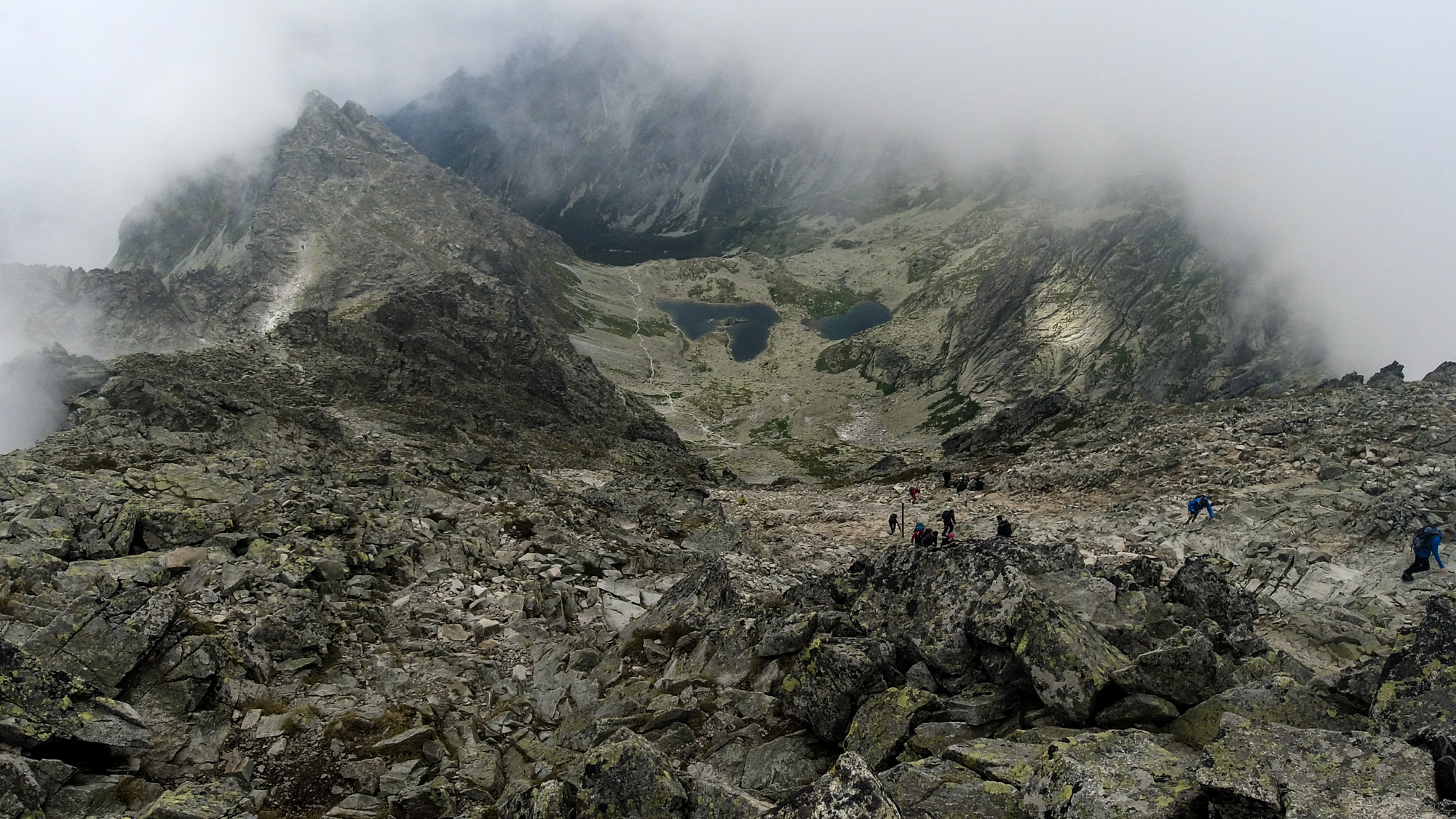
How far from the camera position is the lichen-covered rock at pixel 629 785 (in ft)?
28.8

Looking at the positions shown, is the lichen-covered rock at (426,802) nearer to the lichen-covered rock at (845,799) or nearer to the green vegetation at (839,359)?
the lichen-covered rock at (845,799)

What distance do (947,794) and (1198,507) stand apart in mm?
28343

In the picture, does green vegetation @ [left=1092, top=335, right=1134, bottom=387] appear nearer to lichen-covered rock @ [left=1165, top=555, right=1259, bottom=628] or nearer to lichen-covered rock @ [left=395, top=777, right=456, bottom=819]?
lichen-covered rock @ [left=1165, top=555, right=1259, bottom=628]

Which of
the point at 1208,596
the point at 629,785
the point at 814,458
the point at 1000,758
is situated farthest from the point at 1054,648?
the point at 814,458

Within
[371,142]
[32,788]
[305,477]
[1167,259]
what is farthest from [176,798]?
[371,142]

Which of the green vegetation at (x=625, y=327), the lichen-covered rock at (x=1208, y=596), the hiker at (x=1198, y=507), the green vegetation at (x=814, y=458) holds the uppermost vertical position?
the green vegetation at (x=625, y=327)

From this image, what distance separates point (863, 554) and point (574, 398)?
6051 centimetres

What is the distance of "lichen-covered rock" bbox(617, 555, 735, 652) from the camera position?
56.9 ft

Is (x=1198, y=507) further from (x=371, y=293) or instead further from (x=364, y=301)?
(x=371, y=293)

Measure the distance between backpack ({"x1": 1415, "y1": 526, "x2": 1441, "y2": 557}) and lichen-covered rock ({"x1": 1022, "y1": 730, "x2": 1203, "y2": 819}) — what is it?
1965 centimetres

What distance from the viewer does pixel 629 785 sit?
8977mm

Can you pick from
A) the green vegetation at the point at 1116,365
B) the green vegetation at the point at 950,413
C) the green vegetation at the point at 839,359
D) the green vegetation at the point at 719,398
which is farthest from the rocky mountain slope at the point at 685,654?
the green vegetation at the point at 839,359

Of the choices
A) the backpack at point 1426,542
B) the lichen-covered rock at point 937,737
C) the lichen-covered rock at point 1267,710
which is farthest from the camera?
the backpack at point 1426,542

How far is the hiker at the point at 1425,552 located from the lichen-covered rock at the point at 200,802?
30.7 m
